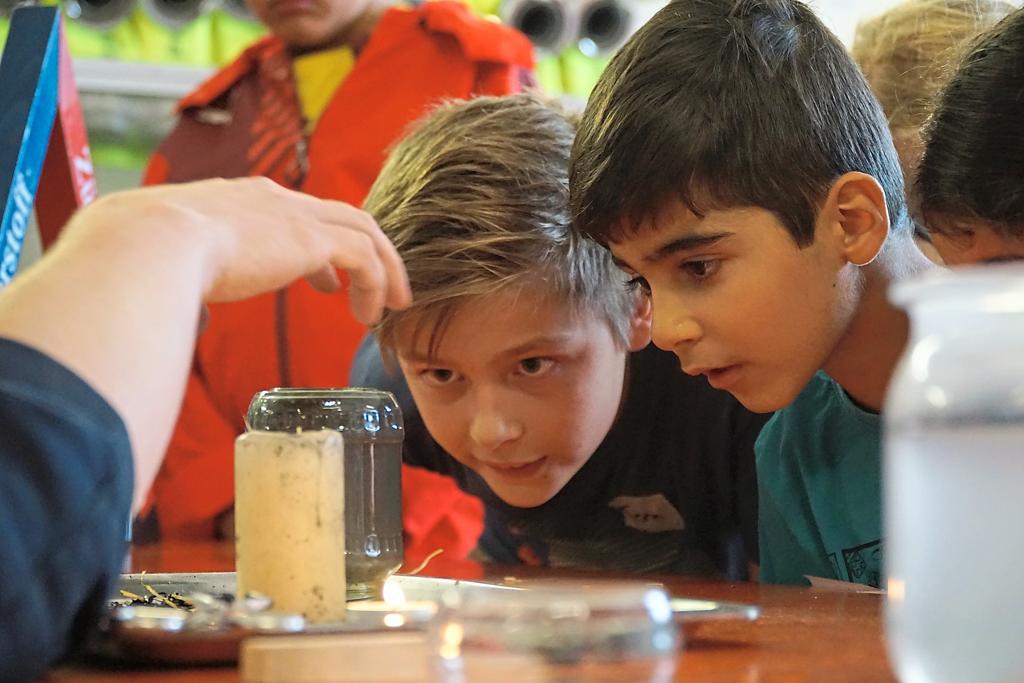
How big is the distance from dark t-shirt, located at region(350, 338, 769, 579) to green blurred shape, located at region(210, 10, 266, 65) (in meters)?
1.71

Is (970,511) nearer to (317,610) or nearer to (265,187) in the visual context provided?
(317,610)

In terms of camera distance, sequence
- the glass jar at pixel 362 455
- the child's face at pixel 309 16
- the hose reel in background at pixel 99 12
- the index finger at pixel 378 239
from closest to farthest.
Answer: the index finger at pixel 378 239
the glass jar at pixel 362 455
the child's face at pixel 309 16
the hose reel in background at pixel 99 12

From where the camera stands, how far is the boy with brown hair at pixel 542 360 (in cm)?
136

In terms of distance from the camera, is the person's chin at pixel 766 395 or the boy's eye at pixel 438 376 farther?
the boy's eye at pixel 438 376

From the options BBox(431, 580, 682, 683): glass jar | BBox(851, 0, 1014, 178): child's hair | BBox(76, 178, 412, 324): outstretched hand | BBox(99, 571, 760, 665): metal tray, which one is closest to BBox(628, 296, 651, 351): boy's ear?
BBox(851, 0, 1014, 178): child's hair

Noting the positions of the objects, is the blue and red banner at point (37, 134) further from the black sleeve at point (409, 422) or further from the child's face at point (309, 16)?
the child's face at point (309, 16)

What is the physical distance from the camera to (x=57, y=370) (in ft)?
1.97

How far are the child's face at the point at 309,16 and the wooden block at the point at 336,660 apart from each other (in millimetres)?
1976

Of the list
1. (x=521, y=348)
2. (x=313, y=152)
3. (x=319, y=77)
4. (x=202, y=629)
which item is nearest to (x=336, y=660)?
(x=202, y=629)

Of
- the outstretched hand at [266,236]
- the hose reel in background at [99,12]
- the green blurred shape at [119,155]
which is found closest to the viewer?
the outstretched hand at [266,236]

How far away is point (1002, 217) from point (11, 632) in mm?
819

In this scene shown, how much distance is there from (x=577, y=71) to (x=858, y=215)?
1.96 metres

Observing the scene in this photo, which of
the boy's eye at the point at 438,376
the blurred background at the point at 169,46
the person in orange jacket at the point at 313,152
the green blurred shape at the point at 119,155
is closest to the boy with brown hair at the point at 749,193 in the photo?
the boy's eye at the point at 438,376

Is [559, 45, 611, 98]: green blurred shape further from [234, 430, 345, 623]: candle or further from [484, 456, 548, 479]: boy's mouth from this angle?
[234, 430, 345, 623]: candle
